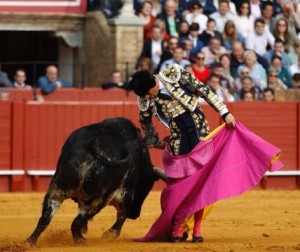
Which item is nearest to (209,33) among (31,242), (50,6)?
(50,6)

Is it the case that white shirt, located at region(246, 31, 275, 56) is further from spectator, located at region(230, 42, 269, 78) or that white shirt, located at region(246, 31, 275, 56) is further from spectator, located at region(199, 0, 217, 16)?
spectator, located at region(199, 0, 217, 16)

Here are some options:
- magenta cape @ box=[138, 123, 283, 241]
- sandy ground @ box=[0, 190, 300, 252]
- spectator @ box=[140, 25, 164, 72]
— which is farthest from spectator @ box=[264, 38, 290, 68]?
Result: magenta cape @ box=[138, 123, 283, 241]

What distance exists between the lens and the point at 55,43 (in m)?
18.5

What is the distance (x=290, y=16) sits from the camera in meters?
17.0

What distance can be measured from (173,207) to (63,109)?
5487 mm

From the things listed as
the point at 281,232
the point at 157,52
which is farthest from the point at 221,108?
the point at 157,52

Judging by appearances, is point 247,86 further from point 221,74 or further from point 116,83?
point 116,83

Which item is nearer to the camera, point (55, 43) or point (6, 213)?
point (6, 213)

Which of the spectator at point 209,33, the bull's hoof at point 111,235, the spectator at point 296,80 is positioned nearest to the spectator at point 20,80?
the spectator at point 209,33

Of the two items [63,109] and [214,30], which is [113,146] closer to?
[63,109]

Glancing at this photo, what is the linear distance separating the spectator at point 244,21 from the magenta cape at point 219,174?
7201 millimetres

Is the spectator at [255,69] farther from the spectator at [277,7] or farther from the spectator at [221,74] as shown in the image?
the spectator at [277,7]

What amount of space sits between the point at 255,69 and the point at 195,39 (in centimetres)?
79

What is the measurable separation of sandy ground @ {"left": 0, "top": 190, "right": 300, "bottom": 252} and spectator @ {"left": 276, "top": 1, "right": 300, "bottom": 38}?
3.01 m
